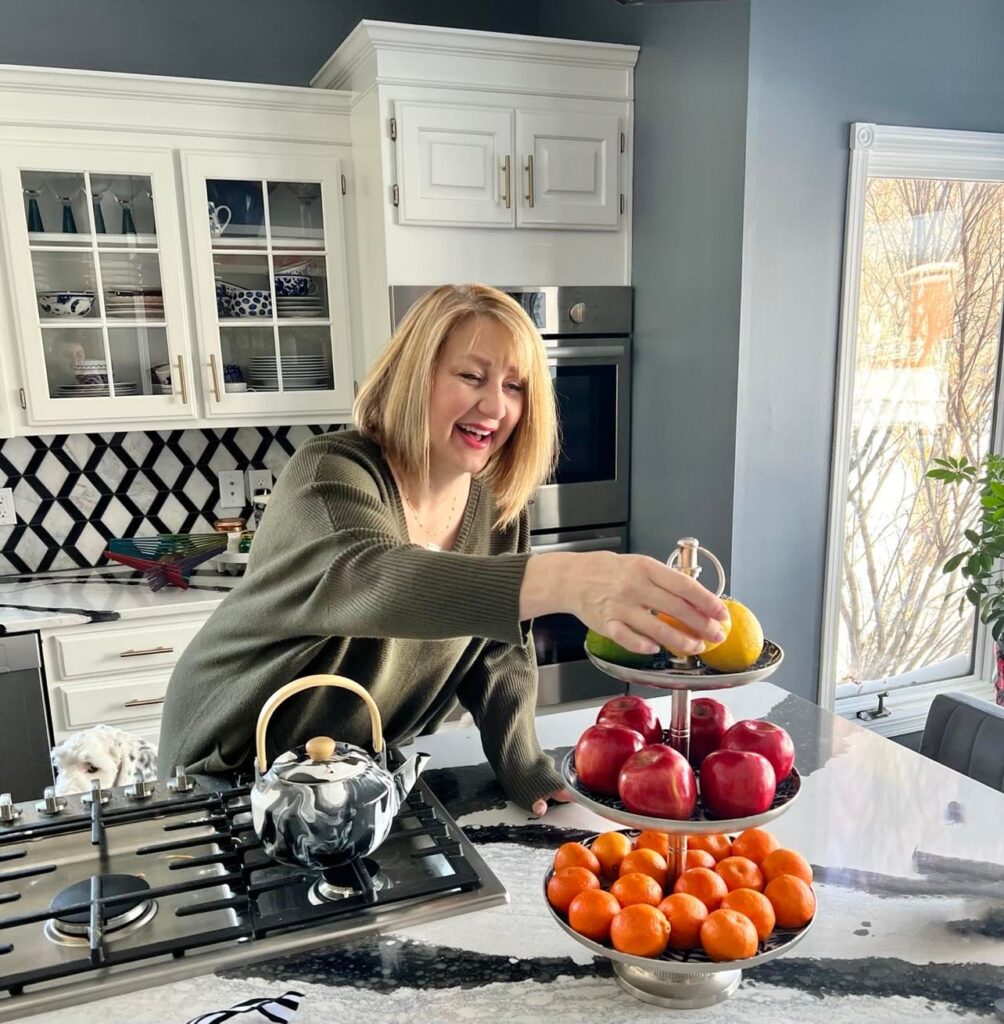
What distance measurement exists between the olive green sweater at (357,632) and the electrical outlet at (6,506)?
1641mm

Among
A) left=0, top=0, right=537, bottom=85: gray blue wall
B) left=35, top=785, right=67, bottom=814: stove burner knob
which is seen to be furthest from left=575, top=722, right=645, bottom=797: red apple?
left=0, top=0, right=537, bottom=85: gray blue wall

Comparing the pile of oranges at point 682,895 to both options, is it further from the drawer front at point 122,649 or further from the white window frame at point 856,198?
the drawer front at point 122,649

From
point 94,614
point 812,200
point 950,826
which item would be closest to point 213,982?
point 950,826

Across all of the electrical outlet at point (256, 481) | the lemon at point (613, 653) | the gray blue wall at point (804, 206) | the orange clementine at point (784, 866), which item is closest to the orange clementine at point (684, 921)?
the orange clementine at point (784, 866)

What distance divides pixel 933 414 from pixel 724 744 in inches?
86.9

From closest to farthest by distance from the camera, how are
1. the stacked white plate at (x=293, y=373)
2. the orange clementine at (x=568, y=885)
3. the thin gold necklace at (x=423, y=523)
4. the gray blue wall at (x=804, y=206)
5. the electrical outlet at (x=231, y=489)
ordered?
1. the orange clementine at (x=568, y=885)
2. the thin gold necklace at (x=423, y=523)
3. the gray blue wall at (x=804, y=206)
4. the stacked white plate at (x=293, y=373)
5. the electrical outlet at (x=231, y=489)

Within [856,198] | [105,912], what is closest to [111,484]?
[105,912]

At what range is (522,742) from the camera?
1.31 metres

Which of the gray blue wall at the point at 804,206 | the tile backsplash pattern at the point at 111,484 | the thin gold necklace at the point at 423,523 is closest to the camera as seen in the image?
the thin gold necklace at the point at 423,523

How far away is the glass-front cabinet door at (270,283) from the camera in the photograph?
256 cm

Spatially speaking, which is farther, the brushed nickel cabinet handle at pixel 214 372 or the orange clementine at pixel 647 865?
A: the brushed nickel cabinet handle at pixel 214 372

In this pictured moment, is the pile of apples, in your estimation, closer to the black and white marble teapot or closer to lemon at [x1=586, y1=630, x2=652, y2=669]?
lemon at [x1=586, y1=630, x2=652, y2=669]

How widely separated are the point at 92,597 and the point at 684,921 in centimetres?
214

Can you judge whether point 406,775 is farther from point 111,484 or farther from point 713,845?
point 111,484
